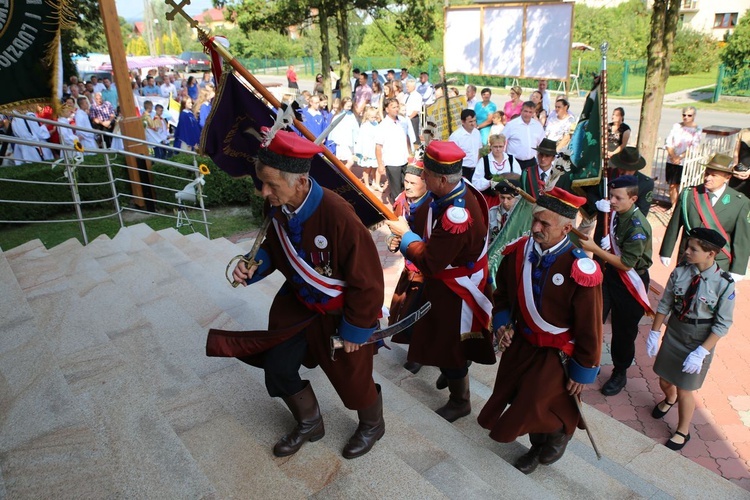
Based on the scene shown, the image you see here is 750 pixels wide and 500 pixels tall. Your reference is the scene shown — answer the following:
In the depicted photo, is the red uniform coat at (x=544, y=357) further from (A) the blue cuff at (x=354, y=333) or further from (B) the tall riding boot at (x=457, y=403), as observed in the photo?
(A) the blue cuff at (x=354, y=333)

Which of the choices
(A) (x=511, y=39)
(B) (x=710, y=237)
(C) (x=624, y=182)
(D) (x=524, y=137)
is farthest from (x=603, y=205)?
(A) (x=511, y=39)

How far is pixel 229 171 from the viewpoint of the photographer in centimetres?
432

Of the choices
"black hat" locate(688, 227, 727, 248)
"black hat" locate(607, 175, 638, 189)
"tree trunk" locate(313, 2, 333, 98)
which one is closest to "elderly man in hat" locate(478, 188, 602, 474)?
"black hat" locate(688, 227, 727, 248)

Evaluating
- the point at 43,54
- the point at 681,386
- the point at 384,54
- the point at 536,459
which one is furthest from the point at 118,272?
the point at 384,54

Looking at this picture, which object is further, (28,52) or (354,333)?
(28,52)

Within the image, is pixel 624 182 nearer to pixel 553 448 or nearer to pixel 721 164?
pixel 721 164

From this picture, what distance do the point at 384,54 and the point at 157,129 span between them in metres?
33.2

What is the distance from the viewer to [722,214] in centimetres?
545

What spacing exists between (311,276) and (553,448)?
1981 millimetres

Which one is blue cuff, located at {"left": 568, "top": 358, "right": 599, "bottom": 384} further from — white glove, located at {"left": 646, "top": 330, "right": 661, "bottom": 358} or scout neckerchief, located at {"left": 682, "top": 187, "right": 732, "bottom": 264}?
scout neckerchief, located at {"left": 682, "top": 187, "right": 732, "bottom": 264}

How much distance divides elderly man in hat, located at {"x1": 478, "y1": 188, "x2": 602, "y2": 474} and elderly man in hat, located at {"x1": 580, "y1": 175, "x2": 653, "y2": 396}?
4.19 ft

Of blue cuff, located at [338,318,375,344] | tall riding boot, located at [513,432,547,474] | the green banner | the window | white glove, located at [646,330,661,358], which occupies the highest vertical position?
the window

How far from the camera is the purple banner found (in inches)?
159

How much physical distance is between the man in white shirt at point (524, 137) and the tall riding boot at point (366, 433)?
23.6ft
